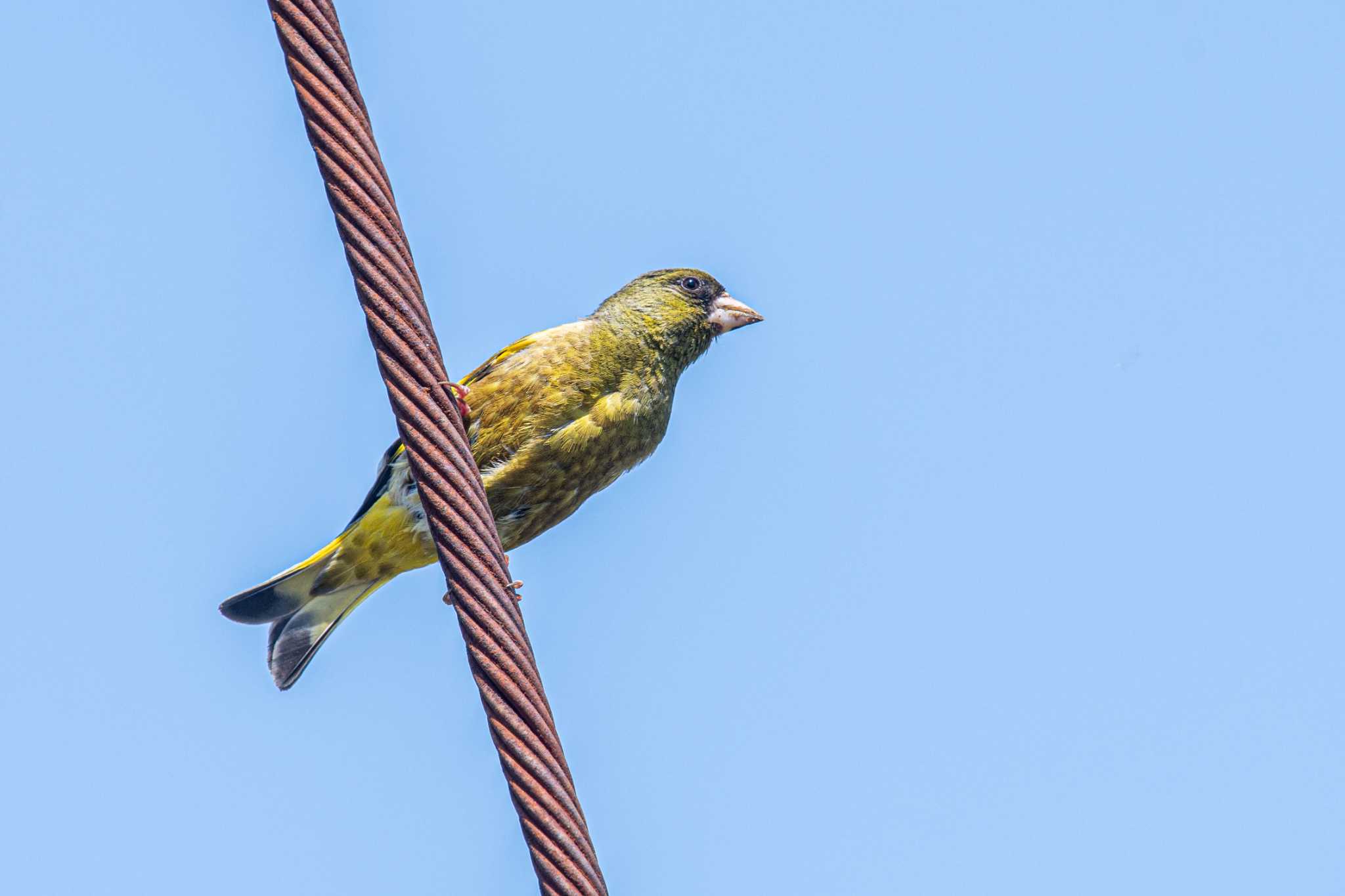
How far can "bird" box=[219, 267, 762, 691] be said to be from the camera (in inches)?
203

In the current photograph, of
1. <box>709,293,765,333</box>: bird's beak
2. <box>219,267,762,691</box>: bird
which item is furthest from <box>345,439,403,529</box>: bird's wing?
<box>709,293,765,333</box>: bird's beak

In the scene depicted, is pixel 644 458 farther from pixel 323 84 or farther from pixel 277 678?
pixel 323 84

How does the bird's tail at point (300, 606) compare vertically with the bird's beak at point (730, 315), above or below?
below

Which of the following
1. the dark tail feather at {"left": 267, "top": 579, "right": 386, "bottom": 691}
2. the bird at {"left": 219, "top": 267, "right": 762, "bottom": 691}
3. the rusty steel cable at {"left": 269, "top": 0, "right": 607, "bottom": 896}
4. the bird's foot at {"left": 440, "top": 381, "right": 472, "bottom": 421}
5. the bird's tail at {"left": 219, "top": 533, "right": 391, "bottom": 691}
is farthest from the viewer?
the dark tail feather at {"left": 267, "top": 579, "right": 386, "bottom": 691}

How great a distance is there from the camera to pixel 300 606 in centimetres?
548

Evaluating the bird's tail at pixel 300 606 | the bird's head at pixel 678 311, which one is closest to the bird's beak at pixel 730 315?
the bird's head at pixel 678 311

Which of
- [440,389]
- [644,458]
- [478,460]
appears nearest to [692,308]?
[644,458]

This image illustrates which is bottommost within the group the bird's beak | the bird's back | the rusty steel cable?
the rusty steel cable

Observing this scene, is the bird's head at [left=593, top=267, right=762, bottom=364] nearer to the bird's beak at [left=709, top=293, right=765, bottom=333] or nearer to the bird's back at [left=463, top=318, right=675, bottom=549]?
the bird's beak at [left=709, top=293, right=765, bottom=333]

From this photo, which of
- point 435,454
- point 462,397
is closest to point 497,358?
point 462,397

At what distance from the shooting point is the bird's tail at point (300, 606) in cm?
536

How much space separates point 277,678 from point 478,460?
4.06 ft

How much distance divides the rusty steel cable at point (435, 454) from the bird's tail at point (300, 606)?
2905 millimetres

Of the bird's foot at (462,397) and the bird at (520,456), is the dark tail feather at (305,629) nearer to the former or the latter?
the bird at (520,456)
